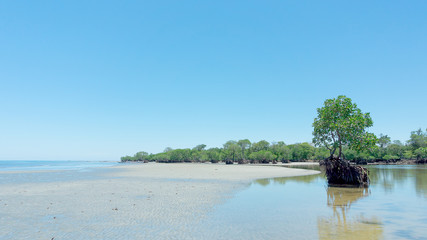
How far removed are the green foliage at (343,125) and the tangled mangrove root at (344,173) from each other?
129 cm

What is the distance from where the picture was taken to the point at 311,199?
18.0 meters

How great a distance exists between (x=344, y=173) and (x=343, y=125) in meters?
5.25

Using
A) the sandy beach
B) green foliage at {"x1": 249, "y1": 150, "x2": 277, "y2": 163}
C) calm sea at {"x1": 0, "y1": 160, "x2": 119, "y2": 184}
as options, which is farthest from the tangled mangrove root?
green foliage at {"x1": 249, "y1": 150, "x2": 277, "y2": 163}

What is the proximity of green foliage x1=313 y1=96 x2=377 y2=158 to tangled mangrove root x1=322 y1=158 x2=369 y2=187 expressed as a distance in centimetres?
129

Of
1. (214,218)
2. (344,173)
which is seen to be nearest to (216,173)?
(344,173)

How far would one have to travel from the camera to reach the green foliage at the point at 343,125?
26.0 metres

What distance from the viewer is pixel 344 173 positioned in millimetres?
26188

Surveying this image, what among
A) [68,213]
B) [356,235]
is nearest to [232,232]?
[356,235]

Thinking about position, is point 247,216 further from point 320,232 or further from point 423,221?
point 423,221

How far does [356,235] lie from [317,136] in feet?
71.5

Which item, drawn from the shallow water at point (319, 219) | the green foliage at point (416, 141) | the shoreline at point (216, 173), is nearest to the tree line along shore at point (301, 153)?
the green foliage at point (416, 141)

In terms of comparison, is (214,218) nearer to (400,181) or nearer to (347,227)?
(347,227)

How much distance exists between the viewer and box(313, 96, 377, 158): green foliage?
26.0 m

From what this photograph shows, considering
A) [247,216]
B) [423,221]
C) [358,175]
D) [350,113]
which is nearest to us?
[423,221]
